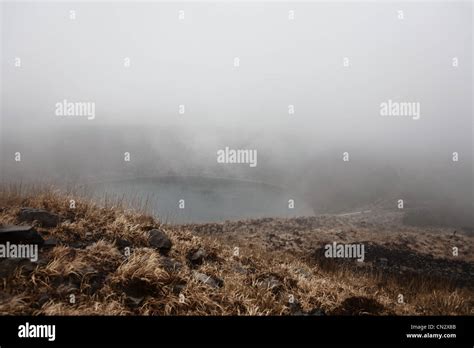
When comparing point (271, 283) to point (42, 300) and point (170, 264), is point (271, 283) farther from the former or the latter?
point (42, 300)

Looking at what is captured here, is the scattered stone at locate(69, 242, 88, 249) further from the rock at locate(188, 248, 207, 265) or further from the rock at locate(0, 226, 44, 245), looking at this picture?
the rock at locate(188, 248, 207, 265)

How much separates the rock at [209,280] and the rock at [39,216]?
3.31 m

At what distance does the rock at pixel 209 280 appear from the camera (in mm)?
6223

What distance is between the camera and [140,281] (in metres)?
5.52

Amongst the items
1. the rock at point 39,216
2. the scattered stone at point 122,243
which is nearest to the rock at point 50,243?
the rock at point 39,216

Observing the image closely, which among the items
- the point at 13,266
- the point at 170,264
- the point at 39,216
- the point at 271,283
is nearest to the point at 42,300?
the point at 13,266

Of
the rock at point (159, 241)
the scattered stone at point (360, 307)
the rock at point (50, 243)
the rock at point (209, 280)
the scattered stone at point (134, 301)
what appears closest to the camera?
the scattered stone at point (134, 301)

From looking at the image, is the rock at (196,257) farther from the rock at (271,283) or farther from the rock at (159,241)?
the rock at (271,283)

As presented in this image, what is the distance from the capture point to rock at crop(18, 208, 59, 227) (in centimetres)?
650

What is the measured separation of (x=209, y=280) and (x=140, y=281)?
147cm

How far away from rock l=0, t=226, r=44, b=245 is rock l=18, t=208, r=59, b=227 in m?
0.69

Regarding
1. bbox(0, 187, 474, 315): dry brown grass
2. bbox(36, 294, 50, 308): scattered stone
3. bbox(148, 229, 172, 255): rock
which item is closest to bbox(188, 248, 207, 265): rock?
bbox(0, 187, 474, 315): dry brown grass
